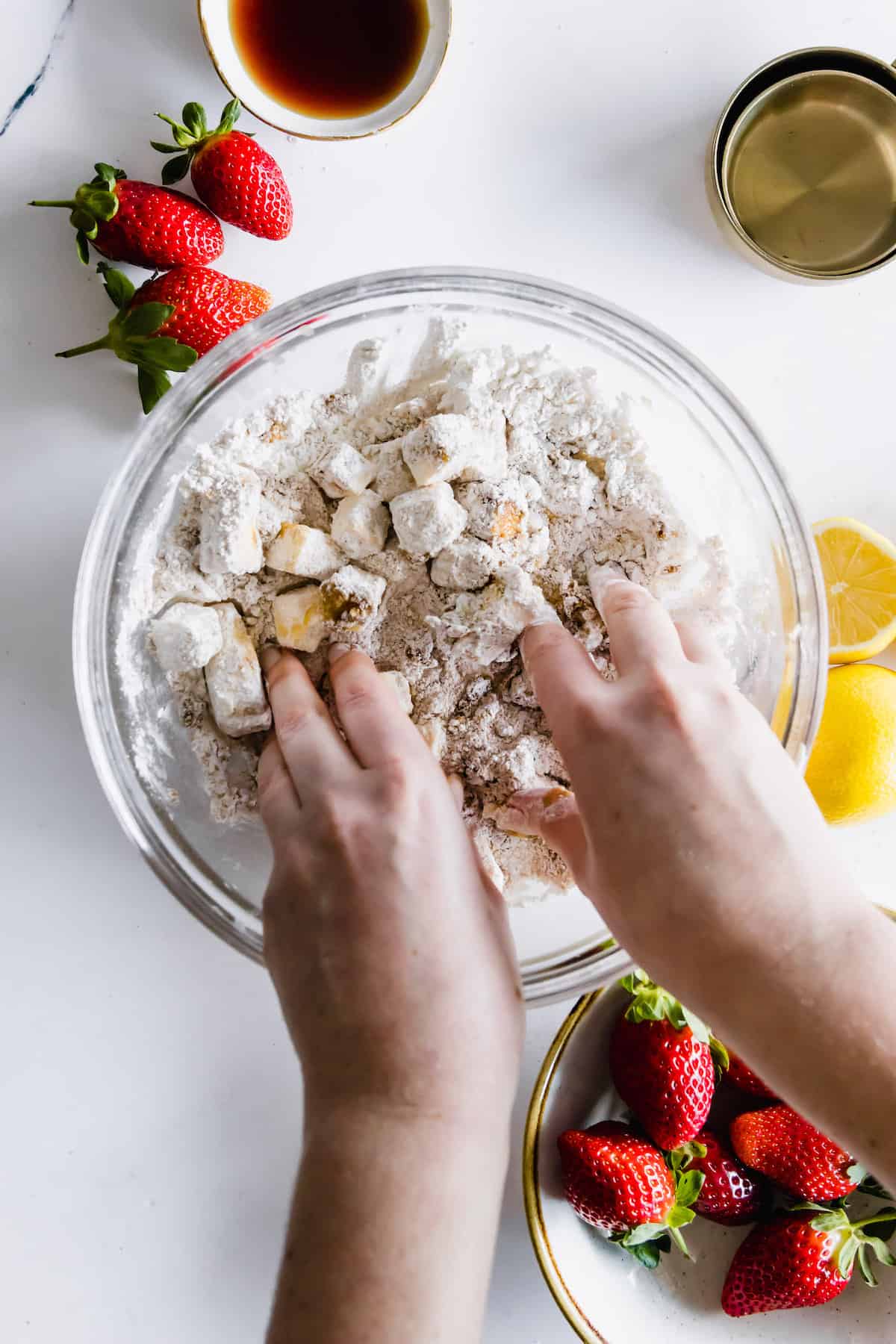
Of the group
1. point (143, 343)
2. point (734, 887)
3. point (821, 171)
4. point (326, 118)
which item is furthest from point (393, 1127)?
point (821, 171)

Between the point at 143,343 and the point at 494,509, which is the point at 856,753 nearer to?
the point at 494,509

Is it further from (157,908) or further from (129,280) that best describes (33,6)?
(157,908)

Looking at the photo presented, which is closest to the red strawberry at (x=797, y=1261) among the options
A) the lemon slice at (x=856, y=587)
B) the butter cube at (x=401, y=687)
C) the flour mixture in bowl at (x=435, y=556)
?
the flour mixture in bowl at (x=435, y=556)

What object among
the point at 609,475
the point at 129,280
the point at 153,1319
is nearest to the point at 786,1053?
the point at 609,475

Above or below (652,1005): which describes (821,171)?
above

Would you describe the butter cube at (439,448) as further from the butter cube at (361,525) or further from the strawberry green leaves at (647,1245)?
the strawberry green leaves at (647,1245)
